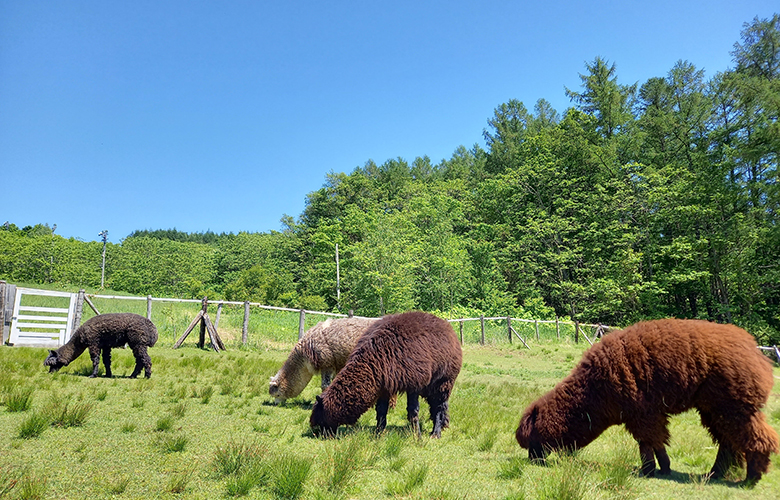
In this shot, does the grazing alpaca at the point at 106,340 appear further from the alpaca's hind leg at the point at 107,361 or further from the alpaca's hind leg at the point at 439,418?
the alpaca's hind leg at the point at 439,418

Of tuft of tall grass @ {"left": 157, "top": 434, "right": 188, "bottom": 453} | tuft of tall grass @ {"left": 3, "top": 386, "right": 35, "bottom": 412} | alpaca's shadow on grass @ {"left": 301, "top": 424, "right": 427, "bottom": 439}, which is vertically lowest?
alpaca's shadow on grass @ {"left": 301, "top": 424, "right": 427, "bottom": 439}

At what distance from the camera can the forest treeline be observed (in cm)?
2961

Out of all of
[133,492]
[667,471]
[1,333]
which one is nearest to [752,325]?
[667,471]

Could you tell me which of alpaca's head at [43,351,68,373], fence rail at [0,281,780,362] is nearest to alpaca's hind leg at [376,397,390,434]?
alpaca's head at [43,351,68,373]

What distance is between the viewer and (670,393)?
4.99m

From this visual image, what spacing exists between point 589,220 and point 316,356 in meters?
36.8

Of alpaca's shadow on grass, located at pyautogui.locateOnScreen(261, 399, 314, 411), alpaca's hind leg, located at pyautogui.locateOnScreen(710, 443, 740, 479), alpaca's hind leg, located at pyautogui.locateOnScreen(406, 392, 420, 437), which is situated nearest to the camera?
alpaca's hind leg, located at pyautogui.locateOnScreen(710, 443, 740, 479)

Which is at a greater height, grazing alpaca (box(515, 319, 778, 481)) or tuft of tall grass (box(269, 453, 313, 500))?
grazing alpaca (box(515, 319, 778, 481))

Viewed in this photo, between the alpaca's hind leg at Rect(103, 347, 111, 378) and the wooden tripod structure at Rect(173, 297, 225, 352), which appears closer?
the alpaca's hind leg at Rect(103, 347, 111, 378)

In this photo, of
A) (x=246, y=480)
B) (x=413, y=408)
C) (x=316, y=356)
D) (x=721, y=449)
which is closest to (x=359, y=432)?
(x=413, y=408)

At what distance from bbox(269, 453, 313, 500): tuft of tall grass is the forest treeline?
3187cm

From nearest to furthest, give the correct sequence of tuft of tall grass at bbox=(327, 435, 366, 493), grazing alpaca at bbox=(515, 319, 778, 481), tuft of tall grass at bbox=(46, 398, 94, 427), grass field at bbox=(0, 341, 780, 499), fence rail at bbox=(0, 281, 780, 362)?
grass field at bbox=(0, 341, 780, 499)
tuft of tall grass at bbox=(327, 435, 366, 493)
grazing alpaca at bbox=(515, 319, 778, 481)
tuft of tall grass at bbox=(46, 398, 94, 427)
fence rail at bbox=(0, 281, 780, 362)

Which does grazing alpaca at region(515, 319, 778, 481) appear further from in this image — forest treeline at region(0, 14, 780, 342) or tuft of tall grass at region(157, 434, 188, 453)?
forest treeline at region(0, 14, 780, 342)

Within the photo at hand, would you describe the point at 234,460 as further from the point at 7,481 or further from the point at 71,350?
the point at 71,350
